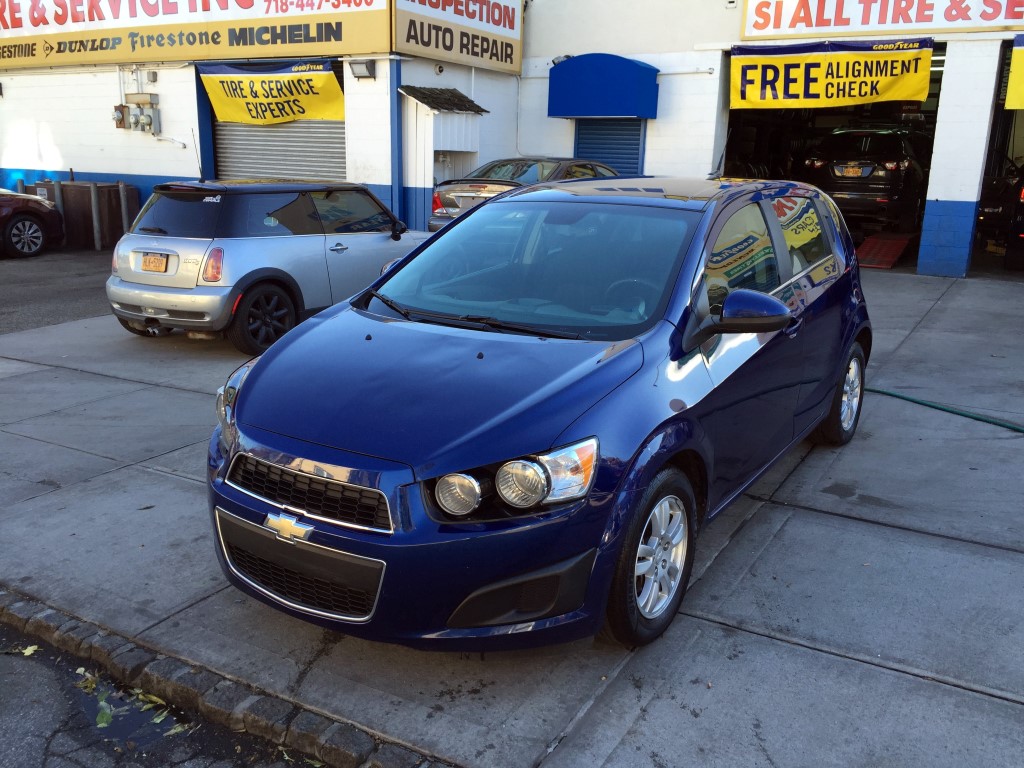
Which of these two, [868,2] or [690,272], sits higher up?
[868,2]

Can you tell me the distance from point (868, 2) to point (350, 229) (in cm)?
882

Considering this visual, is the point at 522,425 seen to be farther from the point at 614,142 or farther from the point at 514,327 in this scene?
the point at 614,142

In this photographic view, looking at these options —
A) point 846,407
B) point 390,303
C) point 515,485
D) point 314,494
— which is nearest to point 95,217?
point 390,303

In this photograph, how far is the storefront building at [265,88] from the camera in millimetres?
14016

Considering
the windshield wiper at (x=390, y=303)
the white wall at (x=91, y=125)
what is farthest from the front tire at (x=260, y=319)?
the white wall at (x=91, y=125)

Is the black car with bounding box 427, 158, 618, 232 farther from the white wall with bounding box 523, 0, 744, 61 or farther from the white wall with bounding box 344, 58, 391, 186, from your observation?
the white wall with bounding box 523, 0, 744, 61

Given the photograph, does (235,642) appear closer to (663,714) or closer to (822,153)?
(663,714)

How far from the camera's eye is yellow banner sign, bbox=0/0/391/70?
544 inches

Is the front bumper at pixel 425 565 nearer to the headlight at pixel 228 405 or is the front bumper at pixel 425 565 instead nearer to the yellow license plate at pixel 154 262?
the headlight at pixel 228 405

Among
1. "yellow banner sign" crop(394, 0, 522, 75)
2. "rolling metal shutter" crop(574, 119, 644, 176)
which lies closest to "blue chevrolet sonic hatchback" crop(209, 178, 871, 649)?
"yellow banner sign" crop(394, 0, 522, 75)

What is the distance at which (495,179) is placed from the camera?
12.7m

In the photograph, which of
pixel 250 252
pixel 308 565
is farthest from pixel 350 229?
pixel 308 565

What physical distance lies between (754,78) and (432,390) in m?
12.5

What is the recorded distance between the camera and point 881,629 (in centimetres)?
366
